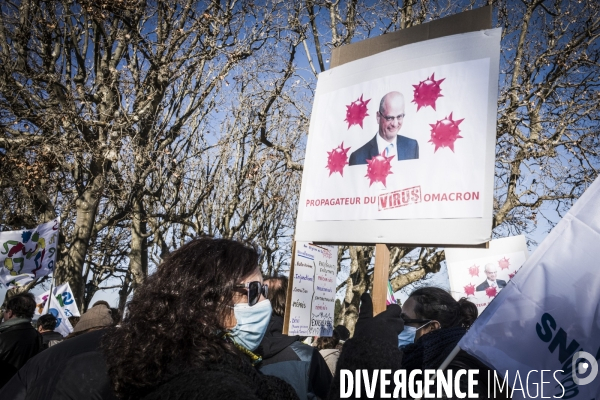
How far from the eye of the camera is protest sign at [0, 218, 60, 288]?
8.22m

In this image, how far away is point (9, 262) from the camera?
324 inches

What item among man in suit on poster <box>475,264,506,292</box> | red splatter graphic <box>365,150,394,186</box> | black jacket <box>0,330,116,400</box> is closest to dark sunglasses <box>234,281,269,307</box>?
black jacket <box>0,330,116,400</box>

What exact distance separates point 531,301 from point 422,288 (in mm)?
1265

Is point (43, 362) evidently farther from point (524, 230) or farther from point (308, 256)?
point (524, 230)

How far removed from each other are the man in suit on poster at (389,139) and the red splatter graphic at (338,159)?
2.8 inches

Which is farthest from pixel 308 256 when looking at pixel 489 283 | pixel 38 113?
pixel 38 113

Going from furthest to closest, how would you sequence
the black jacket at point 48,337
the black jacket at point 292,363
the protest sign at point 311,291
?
the black jacket at point 48,337 → the protest sign at point 311,291 → the black jacket at point 292,363

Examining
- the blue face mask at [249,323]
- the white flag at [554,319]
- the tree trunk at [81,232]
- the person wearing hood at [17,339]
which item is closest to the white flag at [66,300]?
the tree trunk at [81,232]

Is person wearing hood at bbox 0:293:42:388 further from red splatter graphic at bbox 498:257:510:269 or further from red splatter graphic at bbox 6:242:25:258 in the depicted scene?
red splatter graphic at bbox 498:257:510:269

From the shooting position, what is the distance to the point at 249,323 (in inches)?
75.5

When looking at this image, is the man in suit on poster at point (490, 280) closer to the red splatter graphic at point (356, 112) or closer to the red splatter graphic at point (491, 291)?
the red splatter graphic at point (491, 291)

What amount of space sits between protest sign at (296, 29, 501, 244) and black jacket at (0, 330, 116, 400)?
6.56 ft

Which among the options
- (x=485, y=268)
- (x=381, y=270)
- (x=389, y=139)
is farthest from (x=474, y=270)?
(x=381, y=270)

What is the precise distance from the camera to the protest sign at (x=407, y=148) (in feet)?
10.9
